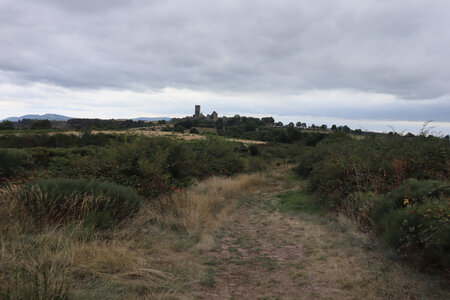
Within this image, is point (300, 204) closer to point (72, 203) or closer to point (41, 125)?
point (72, 203)

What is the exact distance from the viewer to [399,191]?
18.0ft

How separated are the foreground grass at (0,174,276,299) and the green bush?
24cm

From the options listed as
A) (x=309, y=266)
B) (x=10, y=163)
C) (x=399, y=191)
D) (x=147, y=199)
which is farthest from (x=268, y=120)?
(x=309, y=266)

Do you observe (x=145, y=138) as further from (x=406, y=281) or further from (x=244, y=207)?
(x=406, y=281)

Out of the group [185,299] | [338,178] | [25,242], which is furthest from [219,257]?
[338,178]

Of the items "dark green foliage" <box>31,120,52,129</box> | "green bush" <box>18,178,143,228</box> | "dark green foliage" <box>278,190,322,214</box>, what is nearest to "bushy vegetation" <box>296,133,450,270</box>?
"dark green foliage" <box>278,190,322,214</box>

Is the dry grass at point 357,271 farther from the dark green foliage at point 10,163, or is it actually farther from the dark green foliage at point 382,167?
the dark green foliage at point 10,163

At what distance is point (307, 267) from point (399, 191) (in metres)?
2.62

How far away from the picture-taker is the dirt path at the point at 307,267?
140 inches

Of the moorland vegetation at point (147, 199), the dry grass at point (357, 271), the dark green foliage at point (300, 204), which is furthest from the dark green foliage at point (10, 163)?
the dark green foliage at point (300, 204)

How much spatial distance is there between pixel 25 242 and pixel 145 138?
7458 mm

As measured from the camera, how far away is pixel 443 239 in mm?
3395

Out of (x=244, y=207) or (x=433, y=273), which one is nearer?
(x=433, y=273)

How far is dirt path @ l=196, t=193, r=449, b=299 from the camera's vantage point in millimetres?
3557
